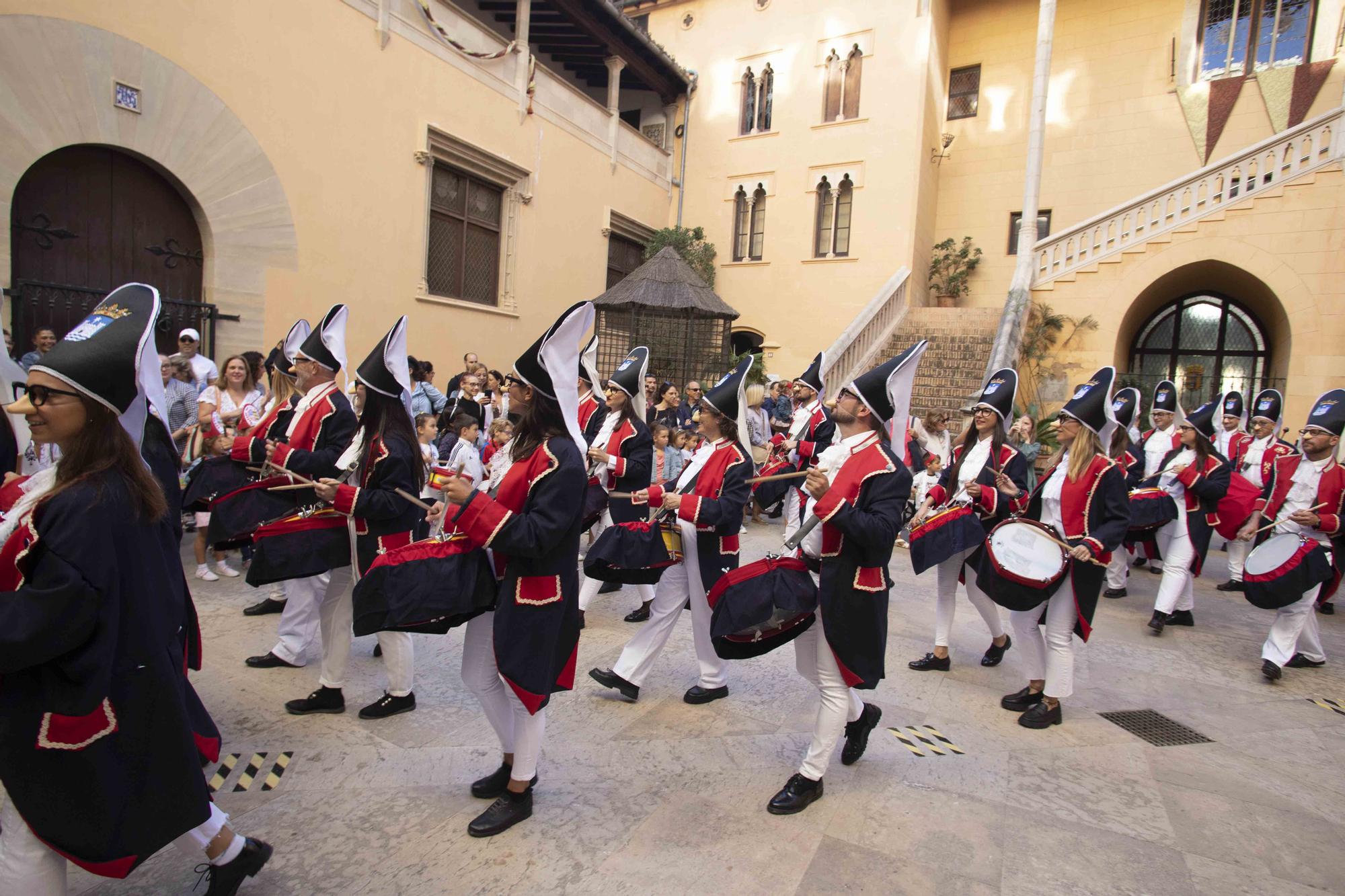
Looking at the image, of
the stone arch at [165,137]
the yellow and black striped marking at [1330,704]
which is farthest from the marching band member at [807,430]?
the stone arch at [165,137]

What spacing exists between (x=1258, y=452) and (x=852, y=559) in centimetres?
787

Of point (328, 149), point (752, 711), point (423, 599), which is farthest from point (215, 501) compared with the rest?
point (328, 149)

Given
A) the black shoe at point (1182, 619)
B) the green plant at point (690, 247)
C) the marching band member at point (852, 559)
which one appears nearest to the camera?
the marching band member at point (852, 559)

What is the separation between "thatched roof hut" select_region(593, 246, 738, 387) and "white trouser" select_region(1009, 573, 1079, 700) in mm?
12420

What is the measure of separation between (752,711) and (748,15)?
874 inches

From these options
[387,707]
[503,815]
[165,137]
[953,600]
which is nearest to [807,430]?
[953,600]

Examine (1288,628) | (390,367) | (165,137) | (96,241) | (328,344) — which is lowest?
(1288,628)

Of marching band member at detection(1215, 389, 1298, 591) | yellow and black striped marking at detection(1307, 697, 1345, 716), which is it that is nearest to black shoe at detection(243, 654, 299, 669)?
yellow and black striped marking at detection(1307, 697, 1345, 716)

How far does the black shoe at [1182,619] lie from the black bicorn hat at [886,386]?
217 inches

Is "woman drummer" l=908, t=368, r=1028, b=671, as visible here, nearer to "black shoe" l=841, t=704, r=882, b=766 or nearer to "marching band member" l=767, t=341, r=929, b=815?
"black shoe" l=841, t=704, r=882, b=766

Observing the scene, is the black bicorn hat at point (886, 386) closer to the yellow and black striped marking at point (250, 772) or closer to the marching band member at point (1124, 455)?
the marching band member at point (1124, 455)

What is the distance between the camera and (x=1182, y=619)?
291 inches

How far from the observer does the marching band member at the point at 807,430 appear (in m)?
8.23

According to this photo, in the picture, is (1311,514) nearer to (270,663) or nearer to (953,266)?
(270,663)
